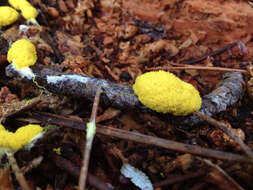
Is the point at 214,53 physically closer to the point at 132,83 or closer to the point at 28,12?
the point at 132,83

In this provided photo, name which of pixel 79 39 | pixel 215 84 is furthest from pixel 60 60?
pixel 215 84

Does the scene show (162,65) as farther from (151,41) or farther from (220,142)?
(220,142)

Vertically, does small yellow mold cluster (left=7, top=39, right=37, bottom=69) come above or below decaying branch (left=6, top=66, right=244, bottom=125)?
above

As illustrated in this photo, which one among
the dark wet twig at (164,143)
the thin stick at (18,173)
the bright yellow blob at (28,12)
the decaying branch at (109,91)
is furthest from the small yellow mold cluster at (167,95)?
the bright yellow blob at (28,12)

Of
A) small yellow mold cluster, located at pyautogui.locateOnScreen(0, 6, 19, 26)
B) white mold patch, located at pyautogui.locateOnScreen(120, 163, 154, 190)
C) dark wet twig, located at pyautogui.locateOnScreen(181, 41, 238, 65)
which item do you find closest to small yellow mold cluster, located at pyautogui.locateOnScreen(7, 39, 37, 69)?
small yellow mold cluster, located at pyautogui.locateOnScreen(0, 6, 19, 26)

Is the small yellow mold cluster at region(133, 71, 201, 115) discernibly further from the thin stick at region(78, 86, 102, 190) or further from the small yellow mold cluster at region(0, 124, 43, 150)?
the small yellow mold cluster at region(0, 124, 43, 150)

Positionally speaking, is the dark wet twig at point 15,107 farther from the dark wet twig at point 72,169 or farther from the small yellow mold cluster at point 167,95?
the small yellow mold cluster at point 167,95

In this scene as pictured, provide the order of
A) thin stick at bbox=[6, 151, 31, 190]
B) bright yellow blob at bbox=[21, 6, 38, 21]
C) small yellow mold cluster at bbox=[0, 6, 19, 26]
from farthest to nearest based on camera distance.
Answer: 1. bright yellow blob at bbox=[21, 6, 38, 21]
2. small yellow mold cluster at bbox=[0, 6, 19, 26]
3. thin stick at bbox=[6, 151, 31, 190]
